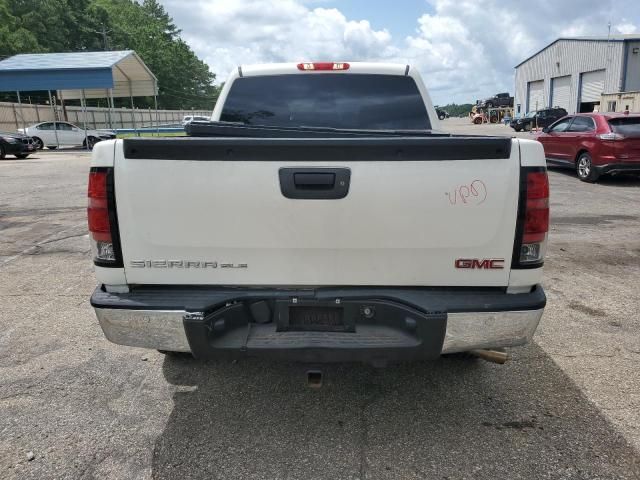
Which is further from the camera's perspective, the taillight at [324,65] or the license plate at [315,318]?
the taillight at [324,65]

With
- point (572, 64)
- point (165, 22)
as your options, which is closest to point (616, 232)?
point (572, 64)

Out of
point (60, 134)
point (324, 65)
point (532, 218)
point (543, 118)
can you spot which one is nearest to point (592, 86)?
point (543, 118)

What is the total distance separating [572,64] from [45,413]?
2015 inches

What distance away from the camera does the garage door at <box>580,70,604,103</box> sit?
41844 millimetres

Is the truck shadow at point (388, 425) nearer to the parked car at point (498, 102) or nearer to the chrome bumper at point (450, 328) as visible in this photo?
the chrome bumper at point (450, 328)

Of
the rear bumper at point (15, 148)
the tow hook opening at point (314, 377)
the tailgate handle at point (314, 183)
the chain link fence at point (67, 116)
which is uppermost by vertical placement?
the chain link fence at point (67, 116)

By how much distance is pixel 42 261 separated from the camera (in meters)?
6.45

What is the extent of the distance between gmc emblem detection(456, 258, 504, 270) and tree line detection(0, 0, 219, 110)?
5578 cm

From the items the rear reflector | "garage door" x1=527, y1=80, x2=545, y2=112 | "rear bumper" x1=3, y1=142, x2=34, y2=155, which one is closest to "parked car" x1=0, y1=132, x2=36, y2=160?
"rear bumper" x1=3, y1=142, x2=34, y2=155

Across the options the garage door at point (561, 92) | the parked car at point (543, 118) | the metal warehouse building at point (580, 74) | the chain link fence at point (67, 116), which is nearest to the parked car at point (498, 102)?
the metal warehouse building at point (580, 74)

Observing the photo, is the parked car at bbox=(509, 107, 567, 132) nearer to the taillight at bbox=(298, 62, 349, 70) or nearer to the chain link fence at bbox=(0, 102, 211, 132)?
the chain link fence at bbox=(0, 102, 211, 132)

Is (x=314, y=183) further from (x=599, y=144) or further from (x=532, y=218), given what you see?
(x=599, y=144)

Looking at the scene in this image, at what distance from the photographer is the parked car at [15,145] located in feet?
69.7

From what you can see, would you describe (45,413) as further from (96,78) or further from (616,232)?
(96,78)
